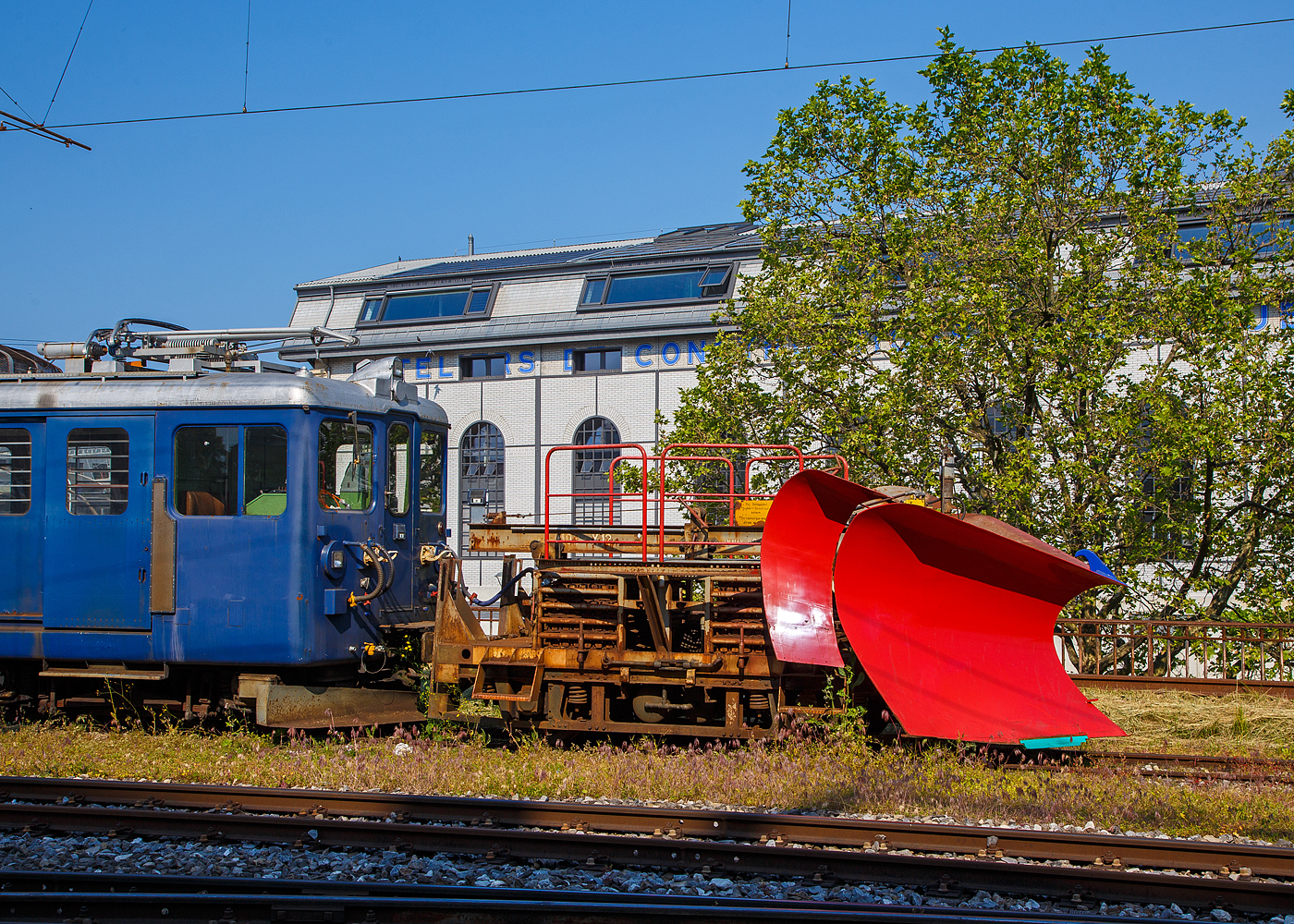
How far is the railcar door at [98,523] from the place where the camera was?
830cm

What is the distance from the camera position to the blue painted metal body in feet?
26.7

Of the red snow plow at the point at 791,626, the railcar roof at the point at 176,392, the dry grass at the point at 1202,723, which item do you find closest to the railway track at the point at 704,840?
the red snow plow at the point at 791,626

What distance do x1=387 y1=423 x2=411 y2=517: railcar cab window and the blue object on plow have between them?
3.87m

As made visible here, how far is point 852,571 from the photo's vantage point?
287 inches

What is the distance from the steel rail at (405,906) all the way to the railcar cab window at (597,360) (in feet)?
59.7

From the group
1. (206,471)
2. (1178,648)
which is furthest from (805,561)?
(1178,648)

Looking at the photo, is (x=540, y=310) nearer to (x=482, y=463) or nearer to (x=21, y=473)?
(x=482, y=463)

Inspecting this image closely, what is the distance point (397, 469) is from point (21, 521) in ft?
10.6

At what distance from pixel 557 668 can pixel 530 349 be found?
15.9 metres

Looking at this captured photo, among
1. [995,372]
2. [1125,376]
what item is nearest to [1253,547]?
[1125,376]

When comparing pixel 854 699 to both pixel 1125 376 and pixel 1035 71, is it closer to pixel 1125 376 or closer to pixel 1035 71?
pixel 1125 376

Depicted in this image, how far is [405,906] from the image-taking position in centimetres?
451

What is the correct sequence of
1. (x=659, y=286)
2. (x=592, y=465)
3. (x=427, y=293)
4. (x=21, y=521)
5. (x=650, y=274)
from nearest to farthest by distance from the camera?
(x=21, y=521) < (x=592, y=465) < (x=659, y=286) < (x=650, y=274) < (x=427, y=293)

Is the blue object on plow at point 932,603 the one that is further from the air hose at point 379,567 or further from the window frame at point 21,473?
the window frame at point 21,473
